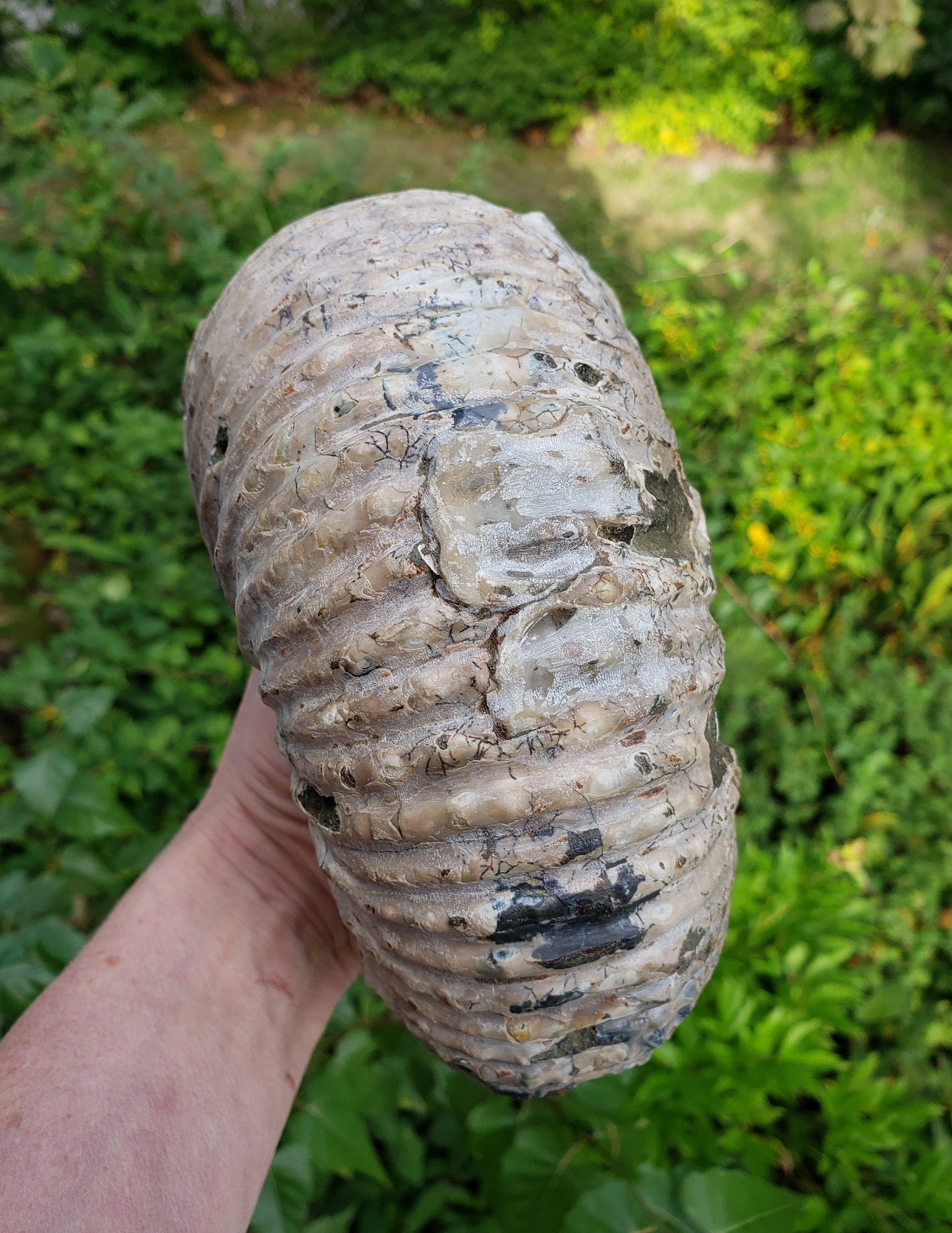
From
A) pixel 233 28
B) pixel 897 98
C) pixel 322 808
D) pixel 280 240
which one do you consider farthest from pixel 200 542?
pixel 897 98

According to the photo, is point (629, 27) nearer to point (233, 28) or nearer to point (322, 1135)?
point (233, 28)

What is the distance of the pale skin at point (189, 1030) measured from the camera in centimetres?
109

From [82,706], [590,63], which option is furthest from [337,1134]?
[590,63]

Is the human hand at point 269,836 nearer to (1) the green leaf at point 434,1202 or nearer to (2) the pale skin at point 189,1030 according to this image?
(2) the pale skin at point 189,1030

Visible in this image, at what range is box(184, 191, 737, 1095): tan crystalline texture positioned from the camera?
92 centimetres

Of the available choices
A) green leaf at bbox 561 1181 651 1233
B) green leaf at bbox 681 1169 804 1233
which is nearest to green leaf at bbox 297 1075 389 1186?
green leaf at bbox 561 1181 651 1233

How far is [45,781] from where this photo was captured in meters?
1.48

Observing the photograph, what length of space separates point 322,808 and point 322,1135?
0.73m

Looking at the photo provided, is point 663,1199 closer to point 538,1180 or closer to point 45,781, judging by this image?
point 538,1180

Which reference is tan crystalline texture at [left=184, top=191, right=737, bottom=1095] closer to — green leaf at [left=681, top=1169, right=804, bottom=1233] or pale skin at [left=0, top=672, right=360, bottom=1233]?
green leaf at [left=681, top=1169, right=804, bottom=1233]

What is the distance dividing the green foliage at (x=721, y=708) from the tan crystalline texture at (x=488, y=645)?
52 centimetres

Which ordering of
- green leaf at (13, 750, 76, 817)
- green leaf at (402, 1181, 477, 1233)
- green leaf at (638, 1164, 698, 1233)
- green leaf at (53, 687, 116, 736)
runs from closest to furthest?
1. green leaf at (638, 1164, 698, 1233)
2. green leaf at (13, 750, 76, 817)
3. green leaf at (402, 1181, 477, 1233)
4. green leaf at (53, 687, 116, 736)

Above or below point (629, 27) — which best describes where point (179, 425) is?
below

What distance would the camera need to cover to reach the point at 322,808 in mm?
1062
